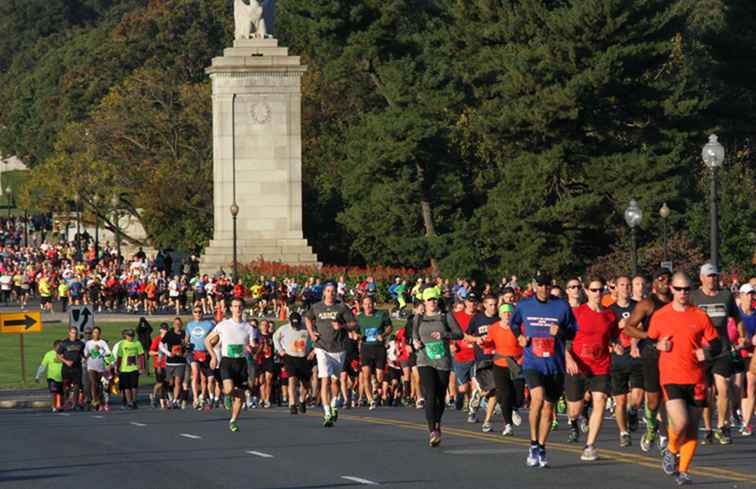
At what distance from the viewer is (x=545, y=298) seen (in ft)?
65.2

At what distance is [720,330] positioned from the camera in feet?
69.5

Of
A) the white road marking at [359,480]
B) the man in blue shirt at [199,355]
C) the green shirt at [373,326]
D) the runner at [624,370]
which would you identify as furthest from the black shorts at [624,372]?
the man in blue shirt at [199,355]

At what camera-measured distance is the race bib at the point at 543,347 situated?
19.7 m

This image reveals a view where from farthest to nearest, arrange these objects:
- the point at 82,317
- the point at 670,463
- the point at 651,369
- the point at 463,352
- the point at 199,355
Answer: the point at 82,317 < the point at 199,355 < the point at 463,352 < the point at 651,369 < the point at 670,463

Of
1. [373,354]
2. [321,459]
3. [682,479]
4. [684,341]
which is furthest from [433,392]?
[373,354]

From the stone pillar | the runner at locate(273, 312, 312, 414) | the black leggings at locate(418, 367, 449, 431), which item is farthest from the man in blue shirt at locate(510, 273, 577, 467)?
the stone pillar

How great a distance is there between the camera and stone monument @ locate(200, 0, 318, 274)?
2714 inches

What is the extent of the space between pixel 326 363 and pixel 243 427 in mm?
1804

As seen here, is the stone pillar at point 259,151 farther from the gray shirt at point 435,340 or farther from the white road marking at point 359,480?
the white road marking at point 359,480

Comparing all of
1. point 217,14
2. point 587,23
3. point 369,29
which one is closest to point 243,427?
point 587,23

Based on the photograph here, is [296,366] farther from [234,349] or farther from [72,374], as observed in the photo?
[72,374]

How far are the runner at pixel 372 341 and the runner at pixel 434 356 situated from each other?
319 inches

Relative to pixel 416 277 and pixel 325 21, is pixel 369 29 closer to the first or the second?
pixel 325 21

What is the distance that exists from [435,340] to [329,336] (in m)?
3.61
